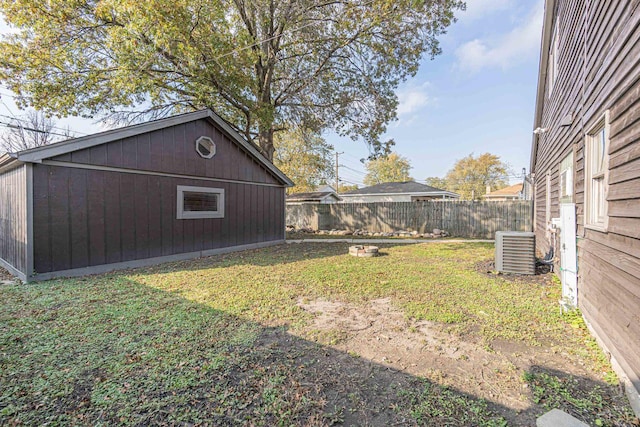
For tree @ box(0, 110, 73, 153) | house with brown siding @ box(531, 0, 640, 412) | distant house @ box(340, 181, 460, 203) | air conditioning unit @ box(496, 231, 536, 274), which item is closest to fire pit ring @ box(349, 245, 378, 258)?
air conditioning unit @ box(496, 231, 536, 274)

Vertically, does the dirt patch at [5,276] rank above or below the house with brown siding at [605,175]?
below

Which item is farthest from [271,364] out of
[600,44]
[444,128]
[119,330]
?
[444,128]

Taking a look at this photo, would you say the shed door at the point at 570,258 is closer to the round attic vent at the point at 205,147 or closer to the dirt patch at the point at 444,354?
the dirt patch at the point at 444,354

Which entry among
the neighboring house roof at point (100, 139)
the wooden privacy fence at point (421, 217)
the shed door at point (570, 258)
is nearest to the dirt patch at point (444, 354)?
the shed door at point (570, 258)

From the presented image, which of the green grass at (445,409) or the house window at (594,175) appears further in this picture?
the house window at (594,175)

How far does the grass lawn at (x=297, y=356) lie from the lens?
1.80m

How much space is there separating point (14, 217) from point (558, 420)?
317 inches

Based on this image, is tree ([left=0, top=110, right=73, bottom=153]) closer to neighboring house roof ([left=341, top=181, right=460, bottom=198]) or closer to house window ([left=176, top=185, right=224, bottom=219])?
house window ([left=176, top=185, right=224, bottom=219])

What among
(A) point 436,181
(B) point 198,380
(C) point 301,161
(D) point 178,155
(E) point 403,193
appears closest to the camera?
(B) point 198,380

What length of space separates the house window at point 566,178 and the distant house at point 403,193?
14.9 m

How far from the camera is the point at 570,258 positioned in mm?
3291

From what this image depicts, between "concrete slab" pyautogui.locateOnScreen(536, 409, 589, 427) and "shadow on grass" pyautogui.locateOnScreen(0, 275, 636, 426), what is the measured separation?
0.09 m

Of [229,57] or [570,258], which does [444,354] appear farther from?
[229,57]

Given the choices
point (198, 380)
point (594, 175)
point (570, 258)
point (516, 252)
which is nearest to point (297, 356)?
point (198, 380)
